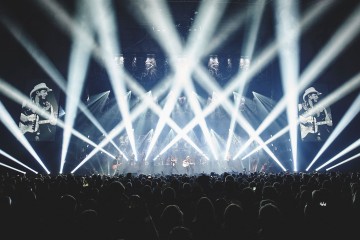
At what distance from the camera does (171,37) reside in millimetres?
21984

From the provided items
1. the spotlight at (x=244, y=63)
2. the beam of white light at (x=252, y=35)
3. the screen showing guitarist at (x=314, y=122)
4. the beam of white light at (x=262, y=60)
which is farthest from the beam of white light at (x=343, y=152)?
the spotlight at (x=244, y=63)

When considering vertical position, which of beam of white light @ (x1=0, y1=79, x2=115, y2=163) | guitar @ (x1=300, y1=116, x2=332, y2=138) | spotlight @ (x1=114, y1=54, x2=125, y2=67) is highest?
spotlight @ (x1=114, y1=54, x2=125, y2=67)

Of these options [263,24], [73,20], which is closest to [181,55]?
[263,24]

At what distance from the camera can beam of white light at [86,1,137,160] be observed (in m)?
19.6

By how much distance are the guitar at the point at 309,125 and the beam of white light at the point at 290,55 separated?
796 mm

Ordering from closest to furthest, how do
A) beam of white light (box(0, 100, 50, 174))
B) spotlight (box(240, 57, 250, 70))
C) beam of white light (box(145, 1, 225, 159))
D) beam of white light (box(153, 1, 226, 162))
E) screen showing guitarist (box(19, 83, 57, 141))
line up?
screen showing guitarist (box(19, 83, 57, 141)) < beam of white light (box(0, 100, 50, 174)) < beam of white light (box(153, 1, 226, 162)) < beam of white light (box(145, 1, 225, 159)) < spotlight (box(240, 57, 250, 70))

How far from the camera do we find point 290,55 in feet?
65.7

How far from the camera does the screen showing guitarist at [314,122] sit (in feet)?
60.0

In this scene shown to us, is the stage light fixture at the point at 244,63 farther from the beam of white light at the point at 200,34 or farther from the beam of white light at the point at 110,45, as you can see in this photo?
the beam of white light at the point at 110,45

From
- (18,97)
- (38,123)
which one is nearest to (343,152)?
(38,123)

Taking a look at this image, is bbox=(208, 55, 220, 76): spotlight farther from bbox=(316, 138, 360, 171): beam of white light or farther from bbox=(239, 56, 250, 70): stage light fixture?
bbox=(316, 138, 360, 171): beam of white light

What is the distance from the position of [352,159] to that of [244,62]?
11168 millimetres

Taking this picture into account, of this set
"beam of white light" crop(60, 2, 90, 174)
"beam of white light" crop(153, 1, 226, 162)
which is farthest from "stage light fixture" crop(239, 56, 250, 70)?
"beam of white light" crop(60, 2, 90, 174)

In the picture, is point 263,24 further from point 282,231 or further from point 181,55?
point 282,231
